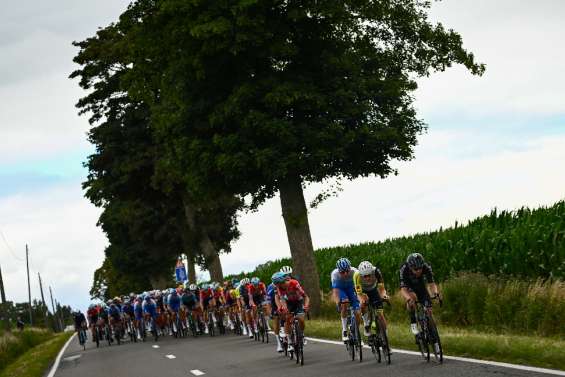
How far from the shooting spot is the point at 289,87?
98.3 feet

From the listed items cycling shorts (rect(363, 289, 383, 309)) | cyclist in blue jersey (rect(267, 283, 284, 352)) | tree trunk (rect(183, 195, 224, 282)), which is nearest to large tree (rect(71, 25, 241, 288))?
tree trunk (rect(183, 195, 224, 282))

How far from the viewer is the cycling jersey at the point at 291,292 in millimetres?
19078

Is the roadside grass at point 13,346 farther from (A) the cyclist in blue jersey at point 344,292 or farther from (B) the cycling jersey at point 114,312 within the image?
(A) the cyclist in blue jersey at point 344,292

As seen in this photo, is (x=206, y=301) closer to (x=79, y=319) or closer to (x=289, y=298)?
(x=79, y=319)

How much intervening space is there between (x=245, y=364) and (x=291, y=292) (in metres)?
1.69

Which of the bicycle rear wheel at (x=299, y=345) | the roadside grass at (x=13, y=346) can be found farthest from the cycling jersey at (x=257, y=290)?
the roadside grass at (x=13, y=346)

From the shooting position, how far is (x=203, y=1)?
29562 mm

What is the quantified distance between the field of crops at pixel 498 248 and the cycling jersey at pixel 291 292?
5.35 meters

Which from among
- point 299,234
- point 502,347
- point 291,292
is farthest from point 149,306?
point 502,347

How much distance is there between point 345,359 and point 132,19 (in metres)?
19.9

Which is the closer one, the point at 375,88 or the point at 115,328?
the point at 375,88

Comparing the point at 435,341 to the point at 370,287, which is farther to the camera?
the point at 370,287

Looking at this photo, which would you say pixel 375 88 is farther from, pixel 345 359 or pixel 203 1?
pixel 345 359

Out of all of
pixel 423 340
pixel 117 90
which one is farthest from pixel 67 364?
pixel 117 90
